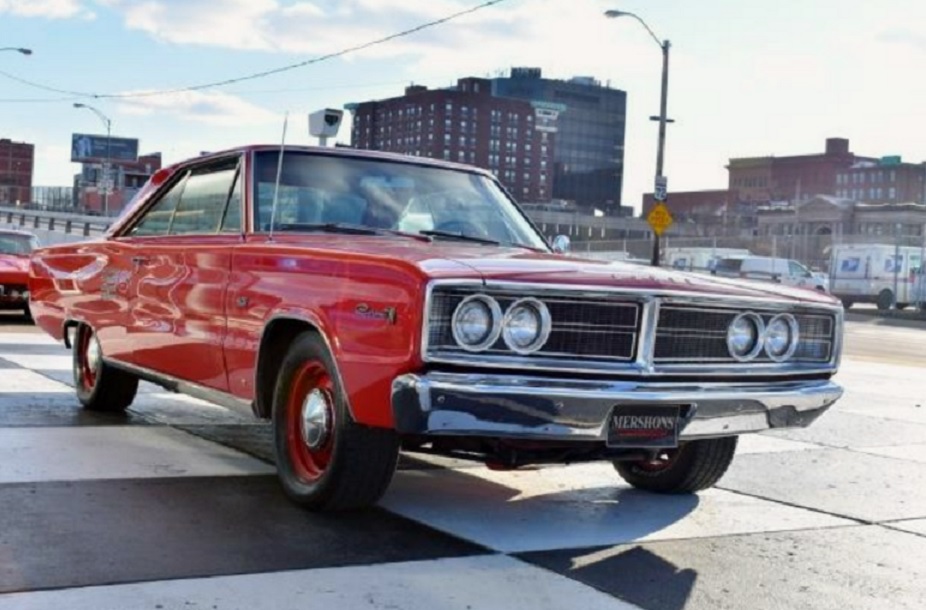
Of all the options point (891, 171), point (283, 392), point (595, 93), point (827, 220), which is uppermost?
point (595, 93)

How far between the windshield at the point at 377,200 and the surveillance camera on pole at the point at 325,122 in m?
6.33

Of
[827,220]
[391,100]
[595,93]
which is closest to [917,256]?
[827,220]

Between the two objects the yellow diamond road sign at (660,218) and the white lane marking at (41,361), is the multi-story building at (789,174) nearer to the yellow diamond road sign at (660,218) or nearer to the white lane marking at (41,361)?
the yellow diamond road sign at (660,218)

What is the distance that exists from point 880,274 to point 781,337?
117ft

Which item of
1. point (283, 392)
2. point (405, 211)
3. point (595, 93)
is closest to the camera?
point (283, 392)

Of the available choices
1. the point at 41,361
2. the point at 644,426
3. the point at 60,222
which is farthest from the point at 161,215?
the point at 60,222

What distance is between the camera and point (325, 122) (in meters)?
12.5

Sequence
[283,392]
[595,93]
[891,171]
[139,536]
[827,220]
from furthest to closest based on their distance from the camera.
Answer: [595,93] < [891,171] < [827,220] < [283,392] < [139,536]

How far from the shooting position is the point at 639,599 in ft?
12.8

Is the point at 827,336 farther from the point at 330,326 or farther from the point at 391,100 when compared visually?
the point at 391,100

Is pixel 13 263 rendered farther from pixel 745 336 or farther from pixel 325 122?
pixel 745 336

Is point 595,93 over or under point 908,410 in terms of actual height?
over

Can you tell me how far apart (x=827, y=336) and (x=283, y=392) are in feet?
8.50

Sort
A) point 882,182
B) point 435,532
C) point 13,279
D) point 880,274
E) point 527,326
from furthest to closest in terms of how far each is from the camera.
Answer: point 882,182, point 880,274, point 13,279, point 435,532, point 527,326
